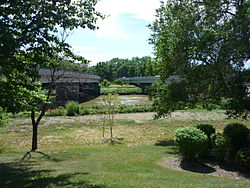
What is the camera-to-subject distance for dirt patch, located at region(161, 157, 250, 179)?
359 inches

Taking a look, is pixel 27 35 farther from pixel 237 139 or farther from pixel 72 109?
pixel 72 109

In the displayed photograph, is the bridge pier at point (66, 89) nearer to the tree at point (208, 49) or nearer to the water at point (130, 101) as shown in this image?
the tree at point (208, 49)

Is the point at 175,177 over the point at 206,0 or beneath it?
beneath

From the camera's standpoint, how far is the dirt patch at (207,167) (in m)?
9.12

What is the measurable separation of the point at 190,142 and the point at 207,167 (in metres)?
1.17

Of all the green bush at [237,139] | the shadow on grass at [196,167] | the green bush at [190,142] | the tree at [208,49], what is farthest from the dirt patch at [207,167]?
the tree at [208,49]

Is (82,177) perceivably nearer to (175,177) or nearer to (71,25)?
(175,177)

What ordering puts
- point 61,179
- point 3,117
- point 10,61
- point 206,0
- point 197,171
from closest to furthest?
point 61,179 < point 10,61 < point 197,171 < point 206,0 < point 3,117

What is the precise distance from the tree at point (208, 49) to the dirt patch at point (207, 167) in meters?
3.52

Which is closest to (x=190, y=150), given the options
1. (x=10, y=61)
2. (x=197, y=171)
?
(x=197, y=171)

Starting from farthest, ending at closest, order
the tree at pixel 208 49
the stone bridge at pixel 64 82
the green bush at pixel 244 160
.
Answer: the stone bridge at pixel 64 82
the tree at pixel 208 49
the green bush at pixel 244 160

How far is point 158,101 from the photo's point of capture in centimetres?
1792

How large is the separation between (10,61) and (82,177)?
13.6 feet

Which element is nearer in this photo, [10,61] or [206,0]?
[10,61]
